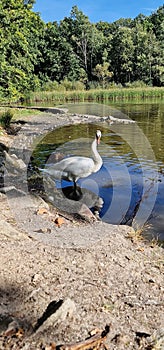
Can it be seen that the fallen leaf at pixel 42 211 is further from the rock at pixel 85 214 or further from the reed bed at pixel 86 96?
the reed bed at pixel 86 96

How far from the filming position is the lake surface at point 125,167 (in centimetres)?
583

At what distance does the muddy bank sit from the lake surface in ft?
3.25

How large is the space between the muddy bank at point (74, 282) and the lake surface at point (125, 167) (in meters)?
0.99

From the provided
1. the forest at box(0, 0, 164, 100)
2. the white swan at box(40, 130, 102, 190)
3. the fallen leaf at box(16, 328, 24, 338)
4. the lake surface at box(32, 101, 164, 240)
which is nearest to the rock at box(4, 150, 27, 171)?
the lake surface at box(32, 101, 164, 240)

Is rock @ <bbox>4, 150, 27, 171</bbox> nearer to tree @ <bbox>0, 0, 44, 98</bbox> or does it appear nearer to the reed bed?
tree @ <bbox>0, 0, 44, 98</bbox>

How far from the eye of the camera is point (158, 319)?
111 inches

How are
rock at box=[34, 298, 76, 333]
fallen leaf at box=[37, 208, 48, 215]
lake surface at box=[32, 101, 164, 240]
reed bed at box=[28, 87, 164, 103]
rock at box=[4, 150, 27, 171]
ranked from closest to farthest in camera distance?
rock at box=[34, 298, 76, 333] < fallen leaf at box=[37, 208, 48, 215] < lake surface at box=[32, 101, 164, 240] < rock at box=[4, 150, 27, 171] < reed bed at box=[28, 87, 164, 103]

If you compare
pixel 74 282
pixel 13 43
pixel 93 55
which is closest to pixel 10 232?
pixel 74 282

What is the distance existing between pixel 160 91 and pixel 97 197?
131ft

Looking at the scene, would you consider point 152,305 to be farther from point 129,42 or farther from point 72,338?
point 129,42

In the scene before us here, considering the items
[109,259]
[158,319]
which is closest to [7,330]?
[158,319]

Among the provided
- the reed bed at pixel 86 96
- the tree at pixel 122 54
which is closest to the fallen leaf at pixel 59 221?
the reed bed at pixel 86 96

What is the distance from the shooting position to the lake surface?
583 centimetres

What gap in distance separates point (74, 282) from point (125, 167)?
20.8 ft
